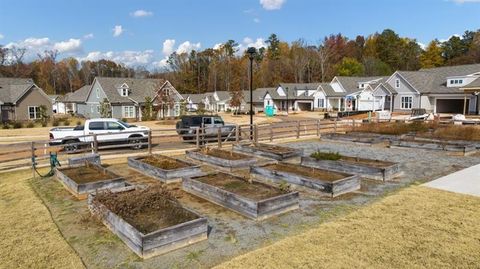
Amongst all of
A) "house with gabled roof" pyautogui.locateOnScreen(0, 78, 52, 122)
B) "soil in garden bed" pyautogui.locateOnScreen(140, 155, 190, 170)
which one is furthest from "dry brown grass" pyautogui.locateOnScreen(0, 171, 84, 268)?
"house with gabled roof" pyautogui.locateOnScreen(0, 78, 52, 122)

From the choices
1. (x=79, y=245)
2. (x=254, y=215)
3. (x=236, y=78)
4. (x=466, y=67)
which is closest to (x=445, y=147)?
(x=254, y=215)

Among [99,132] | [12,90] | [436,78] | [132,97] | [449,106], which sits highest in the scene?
[436,78]

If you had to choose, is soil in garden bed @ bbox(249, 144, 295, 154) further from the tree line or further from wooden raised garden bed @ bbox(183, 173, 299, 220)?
the tree line

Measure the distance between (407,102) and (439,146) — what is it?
33.7 meters

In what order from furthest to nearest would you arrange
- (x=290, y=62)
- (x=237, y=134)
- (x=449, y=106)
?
(x=290, y=62) < (x=449, y=106) < (x=237, y=134)

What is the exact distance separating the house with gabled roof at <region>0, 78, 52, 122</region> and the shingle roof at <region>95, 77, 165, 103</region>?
743cm

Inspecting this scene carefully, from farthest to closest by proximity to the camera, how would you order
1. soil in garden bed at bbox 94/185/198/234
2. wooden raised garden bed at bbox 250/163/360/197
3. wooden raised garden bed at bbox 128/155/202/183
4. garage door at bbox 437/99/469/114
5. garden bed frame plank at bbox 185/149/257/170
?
garage door at bbox 437/99/469/114 → garden bed frame plank at bbox 185/149/257/170 → wooden raised garden bed at bbox 128/155/202/183 → wooden raised garden bed at bbox 250/163/360/197 → soil in garden bed at bbox 94/185/198/234

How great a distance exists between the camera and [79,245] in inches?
270

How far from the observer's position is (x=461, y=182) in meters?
11.6

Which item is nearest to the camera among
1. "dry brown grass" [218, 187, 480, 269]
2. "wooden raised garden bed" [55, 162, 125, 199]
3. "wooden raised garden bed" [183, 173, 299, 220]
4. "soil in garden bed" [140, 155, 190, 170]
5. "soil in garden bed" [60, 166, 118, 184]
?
"dry brown grass" [218, 187, 480, 269]

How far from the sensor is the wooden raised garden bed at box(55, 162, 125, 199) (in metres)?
10.1

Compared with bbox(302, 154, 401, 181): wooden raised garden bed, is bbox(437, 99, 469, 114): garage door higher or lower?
higher

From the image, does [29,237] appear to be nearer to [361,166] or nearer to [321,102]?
[361,166]

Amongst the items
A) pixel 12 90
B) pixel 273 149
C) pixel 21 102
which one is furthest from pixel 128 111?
pixel 273 149
